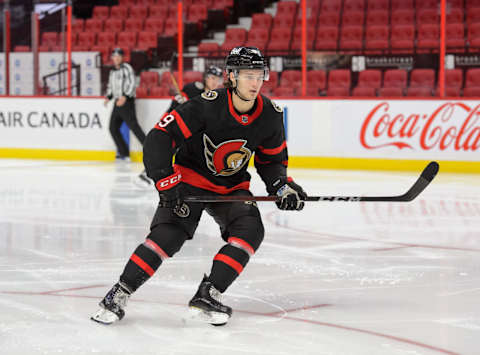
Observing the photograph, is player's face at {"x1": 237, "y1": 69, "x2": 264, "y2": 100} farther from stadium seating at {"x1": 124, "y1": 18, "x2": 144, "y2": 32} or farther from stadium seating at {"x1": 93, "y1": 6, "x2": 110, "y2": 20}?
stadium seating at {"x1": 93, "y1": 6, "x2": 110, "y2": 20}

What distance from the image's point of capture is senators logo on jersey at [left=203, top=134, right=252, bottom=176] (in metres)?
3.02

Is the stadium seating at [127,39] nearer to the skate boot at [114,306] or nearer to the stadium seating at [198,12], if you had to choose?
the stadium seating at [198,12]

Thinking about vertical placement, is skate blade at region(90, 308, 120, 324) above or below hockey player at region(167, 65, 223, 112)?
below

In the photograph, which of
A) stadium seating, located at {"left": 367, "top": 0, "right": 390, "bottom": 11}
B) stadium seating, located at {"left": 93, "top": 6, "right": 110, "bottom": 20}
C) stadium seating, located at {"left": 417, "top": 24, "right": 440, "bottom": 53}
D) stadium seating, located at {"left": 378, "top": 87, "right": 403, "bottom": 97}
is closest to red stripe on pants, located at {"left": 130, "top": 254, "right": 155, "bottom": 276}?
stadium seating, located at {"left": 378, "top": 87, "right": 403, "bottom": 97}

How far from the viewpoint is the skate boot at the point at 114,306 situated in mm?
2855

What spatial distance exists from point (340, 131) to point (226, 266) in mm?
7540

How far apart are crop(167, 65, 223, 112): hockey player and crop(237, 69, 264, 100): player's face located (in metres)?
3.25

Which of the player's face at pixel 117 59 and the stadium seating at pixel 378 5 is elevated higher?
the stadium seating at pixel 378 5

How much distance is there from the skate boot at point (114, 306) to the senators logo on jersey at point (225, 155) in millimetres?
553

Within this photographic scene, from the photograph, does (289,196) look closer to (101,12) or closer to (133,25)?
(133,25)

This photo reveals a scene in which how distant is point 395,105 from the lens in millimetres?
10016

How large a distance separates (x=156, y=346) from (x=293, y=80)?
8.19 m

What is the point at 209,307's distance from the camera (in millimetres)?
2848

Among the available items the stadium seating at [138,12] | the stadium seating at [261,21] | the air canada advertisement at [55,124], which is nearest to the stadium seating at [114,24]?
the stadium seating at [138,12]
